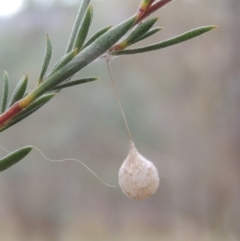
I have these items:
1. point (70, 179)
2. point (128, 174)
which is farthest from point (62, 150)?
point (128, 174)

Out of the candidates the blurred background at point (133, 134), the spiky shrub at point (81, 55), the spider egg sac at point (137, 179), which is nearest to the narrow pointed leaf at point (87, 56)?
the spiky shrub at point (81, 55)

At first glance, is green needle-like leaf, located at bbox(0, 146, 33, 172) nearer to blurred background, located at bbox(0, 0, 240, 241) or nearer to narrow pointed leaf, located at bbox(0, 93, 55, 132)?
narrow pointed leaf, located at bbox(0, 93, 55, 132)

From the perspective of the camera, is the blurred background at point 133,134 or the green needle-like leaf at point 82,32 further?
the blurred background at point 133,134

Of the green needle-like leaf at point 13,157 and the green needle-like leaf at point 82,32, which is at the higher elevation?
the green needle-like leaf at point 82,32

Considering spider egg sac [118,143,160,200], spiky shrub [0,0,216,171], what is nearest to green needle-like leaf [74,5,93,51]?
spiky shrub [0,0,216,171]

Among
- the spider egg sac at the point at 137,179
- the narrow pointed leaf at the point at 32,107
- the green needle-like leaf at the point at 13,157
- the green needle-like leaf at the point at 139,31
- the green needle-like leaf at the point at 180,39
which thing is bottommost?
the spider egg sac at the point at 137,179

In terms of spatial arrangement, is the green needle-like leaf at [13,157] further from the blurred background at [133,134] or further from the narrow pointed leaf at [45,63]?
the blurred background at [133,134]

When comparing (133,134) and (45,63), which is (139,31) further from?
(133,134)

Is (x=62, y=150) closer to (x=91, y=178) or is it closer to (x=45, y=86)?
(x=91, y=178)
